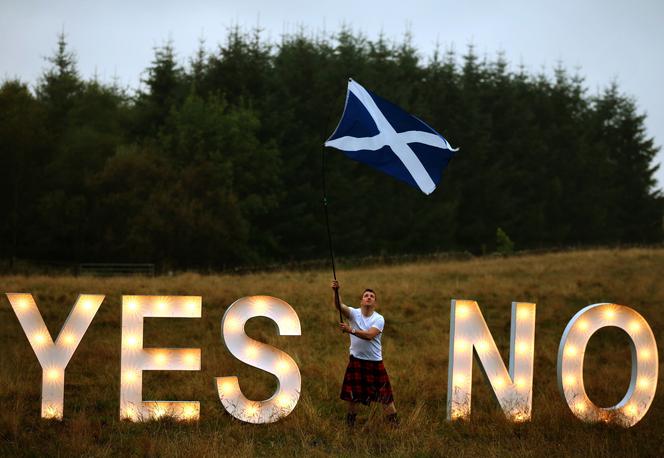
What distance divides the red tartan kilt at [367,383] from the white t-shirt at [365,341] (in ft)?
0.30

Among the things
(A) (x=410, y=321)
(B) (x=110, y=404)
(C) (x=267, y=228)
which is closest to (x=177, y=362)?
(B) (x=110, y=404)

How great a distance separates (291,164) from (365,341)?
46.1 metres

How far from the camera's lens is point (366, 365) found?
422 inches

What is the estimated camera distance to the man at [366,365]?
34.7ft

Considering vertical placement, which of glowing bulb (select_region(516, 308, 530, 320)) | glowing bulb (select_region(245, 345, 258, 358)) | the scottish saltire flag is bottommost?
glowing bulb (select_region(245, 345, 258, 358))

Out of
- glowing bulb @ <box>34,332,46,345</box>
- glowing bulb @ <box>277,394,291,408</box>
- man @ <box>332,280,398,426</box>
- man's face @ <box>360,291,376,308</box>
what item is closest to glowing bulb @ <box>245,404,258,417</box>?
glowing bulb @ <box>277,394,291,408</box>

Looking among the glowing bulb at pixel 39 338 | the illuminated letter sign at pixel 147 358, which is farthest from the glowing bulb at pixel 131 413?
the glowing bulb at pixel 39 338

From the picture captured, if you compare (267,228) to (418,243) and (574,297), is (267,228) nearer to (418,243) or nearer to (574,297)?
(418,243)

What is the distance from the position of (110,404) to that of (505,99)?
61.8 meters

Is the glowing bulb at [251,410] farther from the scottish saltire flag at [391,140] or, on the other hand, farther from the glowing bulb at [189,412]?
the scottish saltire flag at [391,140]

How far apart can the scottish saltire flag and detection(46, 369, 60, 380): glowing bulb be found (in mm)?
4663

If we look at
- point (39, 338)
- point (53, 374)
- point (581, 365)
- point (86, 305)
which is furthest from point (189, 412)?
point (581, 365)

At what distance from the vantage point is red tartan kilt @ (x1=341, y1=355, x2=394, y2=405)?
10.6 m

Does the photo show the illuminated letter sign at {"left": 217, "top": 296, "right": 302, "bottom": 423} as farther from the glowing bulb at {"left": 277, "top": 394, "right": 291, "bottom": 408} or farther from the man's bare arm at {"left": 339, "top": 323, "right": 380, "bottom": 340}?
the man's bare arm at {"left": 339, "top": 323, "right": 380, "bottom": 340}
